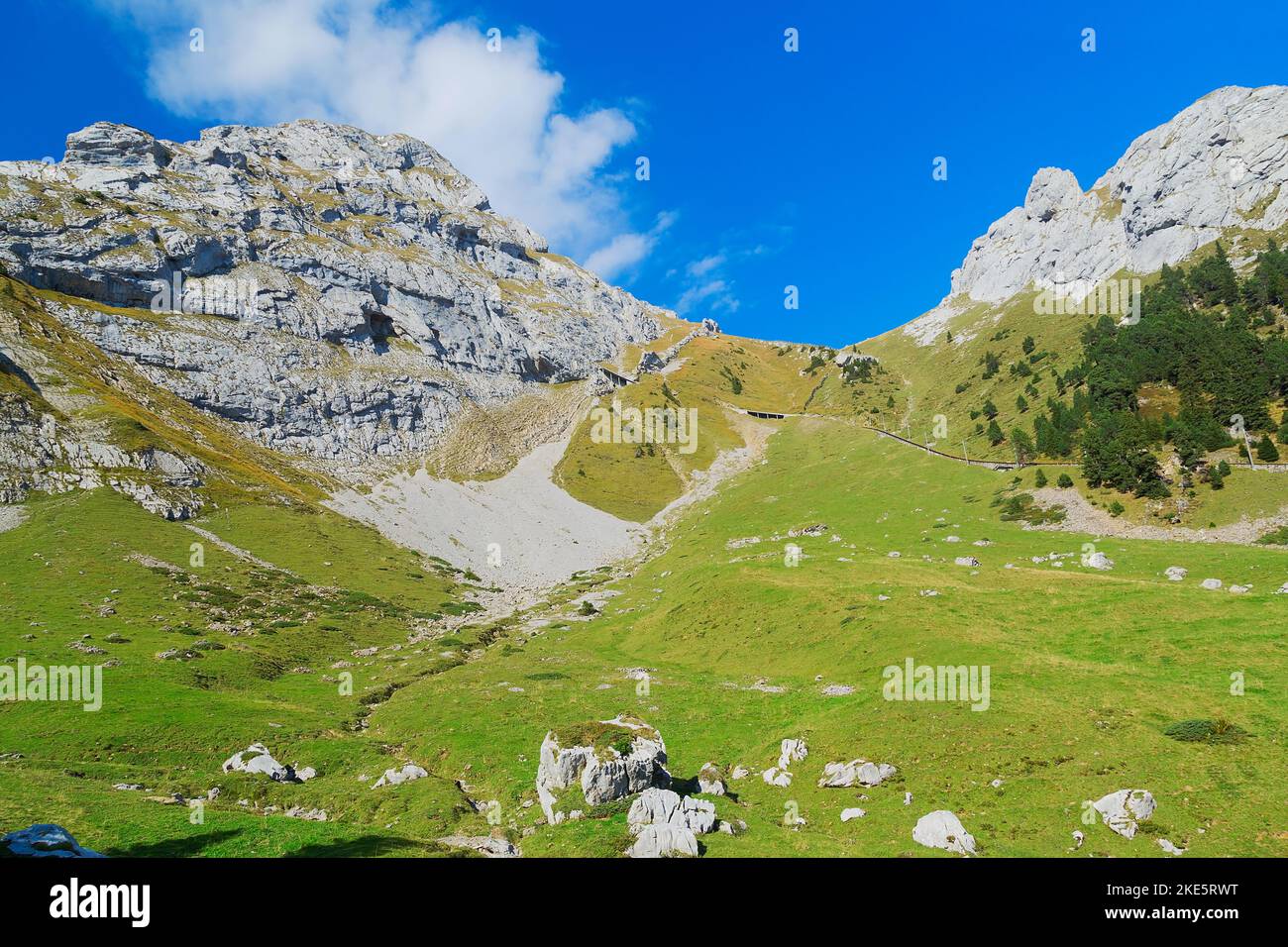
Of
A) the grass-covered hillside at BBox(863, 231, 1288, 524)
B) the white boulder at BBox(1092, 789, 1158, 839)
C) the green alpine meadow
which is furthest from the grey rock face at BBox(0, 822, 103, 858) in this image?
the grass-covered hillside at BBox(863, 231, 1288, 524)

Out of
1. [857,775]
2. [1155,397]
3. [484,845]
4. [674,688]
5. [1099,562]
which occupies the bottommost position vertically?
[674,688]

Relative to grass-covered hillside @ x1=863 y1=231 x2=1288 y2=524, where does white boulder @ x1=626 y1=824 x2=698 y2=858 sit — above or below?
below

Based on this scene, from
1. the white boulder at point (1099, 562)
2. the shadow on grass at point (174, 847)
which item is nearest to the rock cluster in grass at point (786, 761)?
the shadow on grass at point (174, 847)

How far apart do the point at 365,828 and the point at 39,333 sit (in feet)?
524

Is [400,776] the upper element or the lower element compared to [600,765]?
lower

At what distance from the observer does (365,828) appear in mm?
25703

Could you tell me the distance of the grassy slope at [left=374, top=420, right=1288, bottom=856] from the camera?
2348 centimetres

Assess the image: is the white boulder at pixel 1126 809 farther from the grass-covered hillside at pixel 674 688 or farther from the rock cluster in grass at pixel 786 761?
the rock cluster in grass at pixel 786 761

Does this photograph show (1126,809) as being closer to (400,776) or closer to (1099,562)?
(400,776)

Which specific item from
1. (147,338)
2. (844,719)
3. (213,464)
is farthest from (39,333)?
(844,719)

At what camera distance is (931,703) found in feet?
111

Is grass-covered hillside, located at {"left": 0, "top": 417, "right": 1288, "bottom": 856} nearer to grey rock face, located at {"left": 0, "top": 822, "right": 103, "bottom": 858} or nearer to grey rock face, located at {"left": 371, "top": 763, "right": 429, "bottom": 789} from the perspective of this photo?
grey rock face, located at {"left": 371, "top": 763, "right": 429, "bottom": 789}

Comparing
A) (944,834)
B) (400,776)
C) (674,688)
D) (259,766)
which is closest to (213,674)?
(259,766)

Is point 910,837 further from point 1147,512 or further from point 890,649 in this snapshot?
point 1147,512
